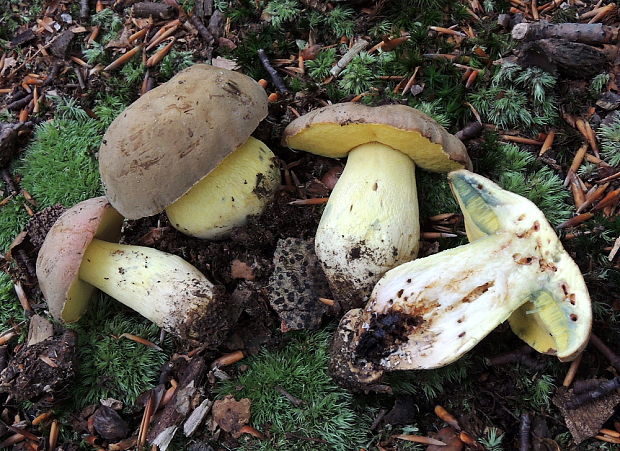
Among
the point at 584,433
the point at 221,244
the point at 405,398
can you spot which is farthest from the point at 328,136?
the point at 584,433

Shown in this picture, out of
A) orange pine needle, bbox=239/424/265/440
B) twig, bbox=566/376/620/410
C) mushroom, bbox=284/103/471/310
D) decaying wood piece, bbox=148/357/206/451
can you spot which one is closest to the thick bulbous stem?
mushroom, bbox=284/103/471/310

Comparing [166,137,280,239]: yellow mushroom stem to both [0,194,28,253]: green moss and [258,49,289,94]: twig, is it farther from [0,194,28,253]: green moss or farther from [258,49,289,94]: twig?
[0,194,28,253]: green moss

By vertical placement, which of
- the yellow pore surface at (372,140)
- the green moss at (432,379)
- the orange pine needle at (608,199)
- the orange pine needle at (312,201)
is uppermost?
the yellow pore surface at (372,140)

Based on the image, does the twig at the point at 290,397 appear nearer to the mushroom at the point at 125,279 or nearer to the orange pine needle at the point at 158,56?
the mushroom at the point at 125,279

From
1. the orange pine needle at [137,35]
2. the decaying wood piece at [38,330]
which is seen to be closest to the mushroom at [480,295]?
the decaying wood piece at [38,330]

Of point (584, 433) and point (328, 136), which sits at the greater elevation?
point (328, 136)

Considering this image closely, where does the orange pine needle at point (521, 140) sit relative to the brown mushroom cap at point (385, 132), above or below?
below

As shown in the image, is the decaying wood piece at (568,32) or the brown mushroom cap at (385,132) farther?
the decaying wood piece at (568,32)

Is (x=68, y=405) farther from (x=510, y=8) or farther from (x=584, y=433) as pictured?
(x=510, y=8)
